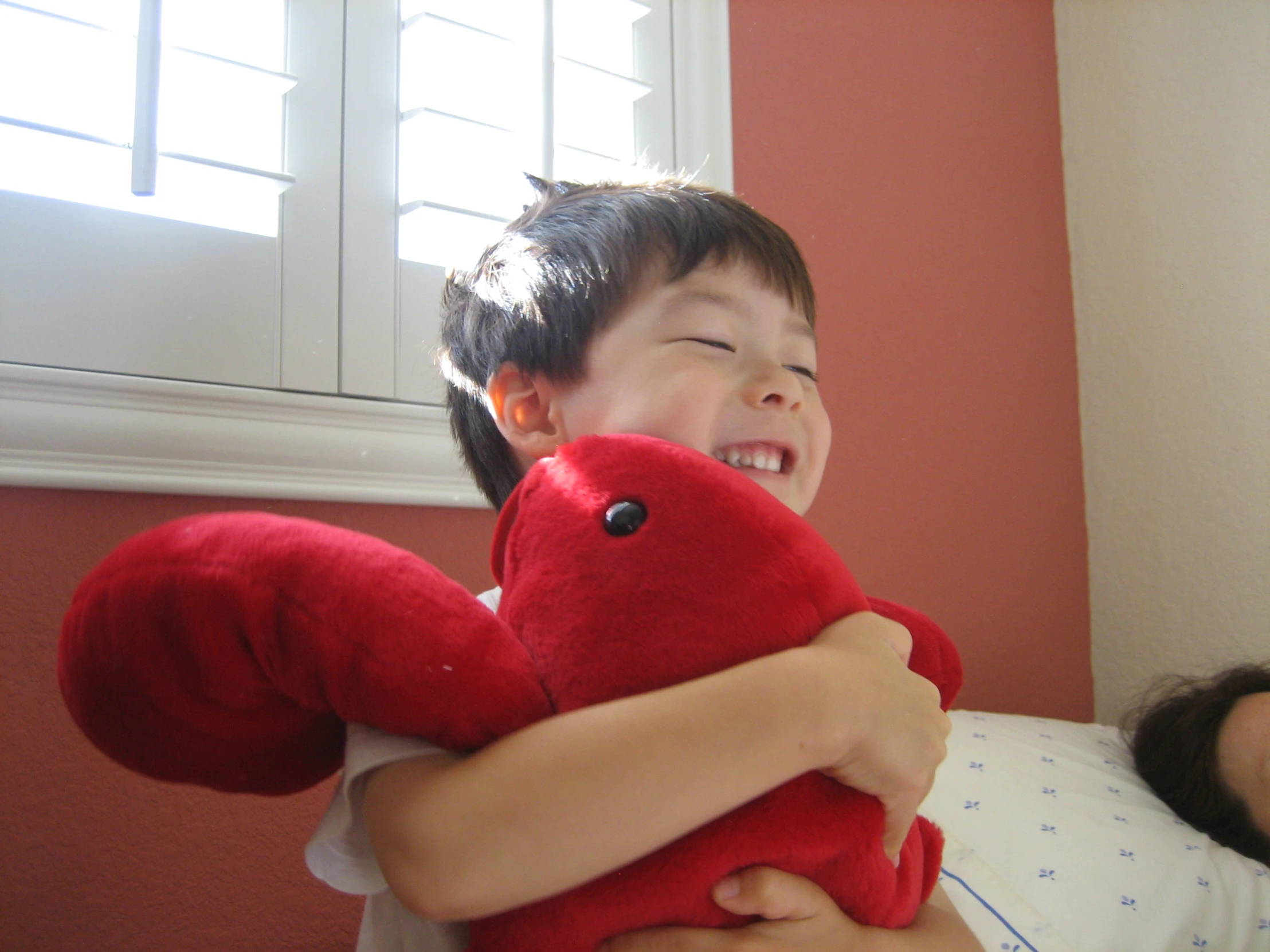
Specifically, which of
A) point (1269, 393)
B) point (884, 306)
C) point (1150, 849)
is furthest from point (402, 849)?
point (1269, 393)

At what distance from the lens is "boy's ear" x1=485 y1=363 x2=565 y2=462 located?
712 mm

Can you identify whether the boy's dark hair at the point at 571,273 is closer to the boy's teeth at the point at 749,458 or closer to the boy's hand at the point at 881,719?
the boy's teeth at the point at 749,458

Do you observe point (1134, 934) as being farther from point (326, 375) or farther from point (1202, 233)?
point (1202, 233)

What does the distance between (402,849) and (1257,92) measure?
1.82m

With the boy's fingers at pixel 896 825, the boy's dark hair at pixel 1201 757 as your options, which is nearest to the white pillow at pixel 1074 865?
the boy's dark hair at pixel 1201 757

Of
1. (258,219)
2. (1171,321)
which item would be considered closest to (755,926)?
(258,219)

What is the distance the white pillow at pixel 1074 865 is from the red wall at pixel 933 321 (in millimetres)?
391

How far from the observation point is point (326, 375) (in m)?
1.05

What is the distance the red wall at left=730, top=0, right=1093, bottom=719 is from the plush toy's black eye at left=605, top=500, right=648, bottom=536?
98cm

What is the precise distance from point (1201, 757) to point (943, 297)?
0.81 metres

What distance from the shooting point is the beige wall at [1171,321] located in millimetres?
1625

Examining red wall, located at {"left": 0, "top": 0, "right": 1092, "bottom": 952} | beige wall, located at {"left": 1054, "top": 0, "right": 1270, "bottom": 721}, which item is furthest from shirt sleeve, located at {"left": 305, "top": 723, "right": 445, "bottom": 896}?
beige wall, located at {"left": 1054, "top": 0, "right": 1270, "bottom": 721}

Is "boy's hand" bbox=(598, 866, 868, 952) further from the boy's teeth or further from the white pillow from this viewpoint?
the white pillow

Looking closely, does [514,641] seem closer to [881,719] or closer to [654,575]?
[654,575]
